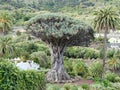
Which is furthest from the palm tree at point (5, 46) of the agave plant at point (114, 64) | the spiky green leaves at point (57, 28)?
the agave plant at point (114, 64)

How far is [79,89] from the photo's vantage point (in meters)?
42.6

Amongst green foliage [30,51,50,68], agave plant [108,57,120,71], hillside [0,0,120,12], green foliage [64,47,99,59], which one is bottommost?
green foliage [64,47,99,59]

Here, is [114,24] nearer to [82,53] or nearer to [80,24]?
[80,24]

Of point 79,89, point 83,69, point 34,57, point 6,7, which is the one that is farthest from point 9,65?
point 6,7

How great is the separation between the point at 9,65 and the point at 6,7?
394 ft

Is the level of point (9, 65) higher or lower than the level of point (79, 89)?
higher

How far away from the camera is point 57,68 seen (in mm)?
58031

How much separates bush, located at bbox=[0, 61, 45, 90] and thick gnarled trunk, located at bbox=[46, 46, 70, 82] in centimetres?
1689

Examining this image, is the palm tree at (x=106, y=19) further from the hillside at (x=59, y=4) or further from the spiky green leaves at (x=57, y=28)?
the hillside at (x=59, y=4)

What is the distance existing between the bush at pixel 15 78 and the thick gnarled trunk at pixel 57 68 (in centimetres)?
1689

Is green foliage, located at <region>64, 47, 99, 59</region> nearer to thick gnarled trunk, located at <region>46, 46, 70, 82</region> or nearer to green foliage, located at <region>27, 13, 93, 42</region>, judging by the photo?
thick gnarled trunk, located at <region>46, 46, 70, 82</region>

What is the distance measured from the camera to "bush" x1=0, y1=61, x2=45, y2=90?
33.5 meters

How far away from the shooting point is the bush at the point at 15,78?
33531 mm

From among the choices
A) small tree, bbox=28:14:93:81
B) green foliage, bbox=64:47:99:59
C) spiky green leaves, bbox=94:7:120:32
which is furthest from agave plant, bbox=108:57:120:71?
small tree, bbox=28:14:93:81
